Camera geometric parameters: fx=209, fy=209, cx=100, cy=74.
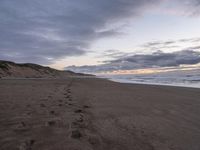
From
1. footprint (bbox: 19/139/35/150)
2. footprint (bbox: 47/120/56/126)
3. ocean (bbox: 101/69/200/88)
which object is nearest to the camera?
footprint (bbox: 19/139/35/150)

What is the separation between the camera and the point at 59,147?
2.94 meters

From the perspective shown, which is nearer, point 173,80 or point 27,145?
point 27,145

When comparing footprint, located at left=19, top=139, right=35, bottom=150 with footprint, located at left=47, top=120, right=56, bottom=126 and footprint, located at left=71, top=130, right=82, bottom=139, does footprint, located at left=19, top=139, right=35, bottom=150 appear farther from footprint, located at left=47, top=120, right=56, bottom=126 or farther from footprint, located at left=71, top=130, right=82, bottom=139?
footprint, located at left=47, top=120, right=56, bottom=126

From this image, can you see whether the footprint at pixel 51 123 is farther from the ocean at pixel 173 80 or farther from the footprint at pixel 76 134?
the ocean at pixel 173 80

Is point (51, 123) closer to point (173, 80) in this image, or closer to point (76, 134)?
point (76, 134)

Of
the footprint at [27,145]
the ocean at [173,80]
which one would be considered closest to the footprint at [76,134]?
the footprint at [27,145]

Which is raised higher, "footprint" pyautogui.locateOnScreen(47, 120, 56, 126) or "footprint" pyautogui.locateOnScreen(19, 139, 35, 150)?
"footprint" pyautogui.locateOnScreen(47, 120, 56, 126)

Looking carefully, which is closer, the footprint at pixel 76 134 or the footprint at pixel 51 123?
the footprint at pixel 76 134

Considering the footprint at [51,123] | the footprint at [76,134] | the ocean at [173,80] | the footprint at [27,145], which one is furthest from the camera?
the ocean at [173,80]

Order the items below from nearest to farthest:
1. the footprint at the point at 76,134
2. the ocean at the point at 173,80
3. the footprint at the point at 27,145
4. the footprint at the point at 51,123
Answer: the footprint at the point at 27,145 < the footprint at the point at 76,134 < the footprint at the point at 51,123 < the ocean at the point at 173,80

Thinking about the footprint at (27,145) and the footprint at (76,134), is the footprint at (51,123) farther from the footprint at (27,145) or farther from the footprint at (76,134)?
the footprint at (27,145)

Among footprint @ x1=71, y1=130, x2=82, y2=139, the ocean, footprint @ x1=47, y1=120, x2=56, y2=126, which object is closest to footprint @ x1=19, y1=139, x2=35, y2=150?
footprint @ x1=71, y1=130, x2=82, y2=139

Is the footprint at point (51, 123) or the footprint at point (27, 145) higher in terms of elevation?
the footprint at point (51, 123)

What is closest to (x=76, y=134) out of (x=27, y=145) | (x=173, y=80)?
(x=27, y=145)
